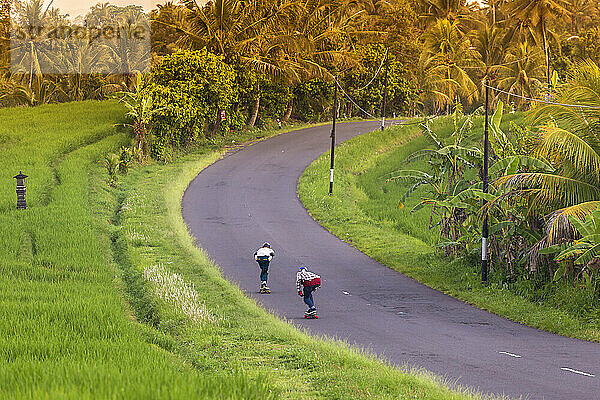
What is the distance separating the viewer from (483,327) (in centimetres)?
1581

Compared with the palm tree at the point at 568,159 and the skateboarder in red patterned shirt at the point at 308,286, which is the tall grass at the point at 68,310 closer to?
the skateboarder in red patterned shirt at the point at 308,286

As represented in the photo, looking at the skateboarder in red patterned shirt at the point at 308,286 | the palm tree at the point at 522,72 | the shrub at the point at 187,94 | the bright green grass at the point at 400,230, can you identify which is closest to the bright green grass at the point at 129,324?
the skateboarder in red patterned shirt at the point at 308,286

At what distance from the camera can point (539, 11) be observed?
5316cm

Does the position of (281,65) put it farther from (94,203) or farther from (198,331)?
(198,331)

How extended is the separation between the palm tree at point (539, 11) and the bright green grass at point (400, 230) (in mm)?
8902

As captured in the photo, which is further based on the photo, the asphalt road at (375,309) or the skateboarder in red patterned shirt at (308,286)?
the skateboarder in red patterned shirt at (308,286)

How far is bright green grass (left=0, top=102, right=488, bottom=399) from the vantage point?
845cm

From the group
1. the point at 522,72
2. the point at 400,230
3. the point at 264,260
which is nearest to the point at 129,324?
the point at 264,260

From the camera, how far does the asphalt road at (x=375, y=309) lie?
487 inches

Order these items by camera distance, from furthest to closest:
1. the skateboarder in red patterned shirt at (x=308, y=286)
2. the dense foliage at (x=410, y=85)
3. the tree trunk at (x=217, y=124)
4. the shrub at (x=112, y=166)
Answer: the tree trunk at (x=217, y=124) → the shrub at (x=112, y=166) → the dense foliage at (x=410, y=85) → the skateboarder in red patterned shirt at (x=308, y=286)

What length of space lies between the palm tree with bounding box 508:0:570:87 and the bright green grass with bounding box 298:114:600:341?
890cm

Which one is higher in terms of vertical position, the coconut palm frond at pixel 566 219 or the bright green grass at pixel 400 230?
the coconut palm frond at pixel 566 219

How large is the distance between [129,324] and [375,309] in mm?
6402

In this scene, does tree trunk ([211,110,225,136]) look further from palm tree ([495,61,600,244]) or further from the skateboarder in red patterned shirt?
the skateboarder in red patterned shirt
